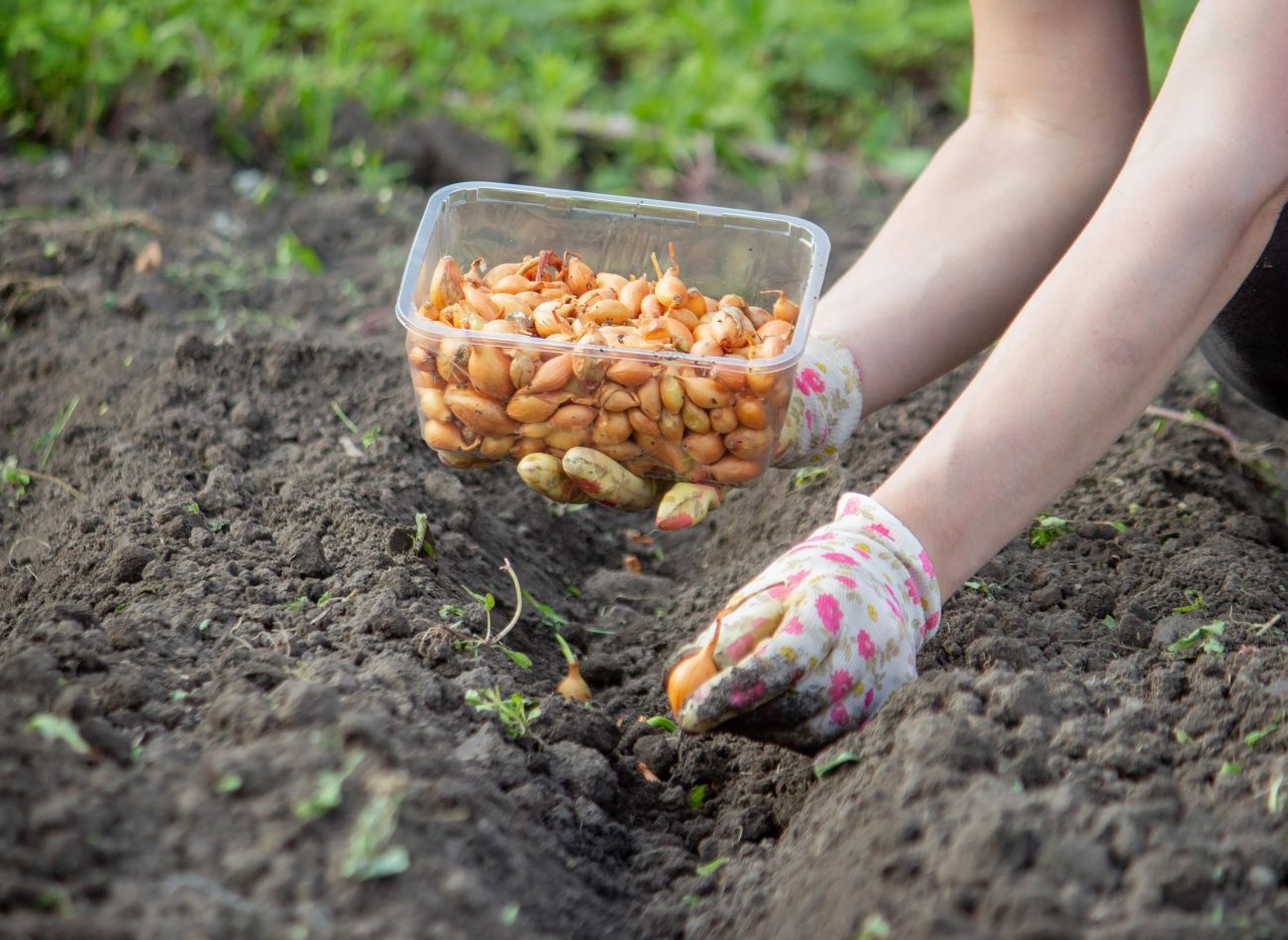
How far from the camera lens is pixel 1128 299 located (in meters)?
1.53

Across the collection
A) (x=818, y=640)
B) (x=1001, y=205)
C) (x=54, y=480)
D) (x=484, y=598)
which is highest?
(x=1001, y=205)

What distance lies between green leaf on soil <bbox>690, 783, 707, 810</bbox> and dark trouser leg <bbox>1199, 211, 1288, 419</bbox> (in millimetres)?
1142

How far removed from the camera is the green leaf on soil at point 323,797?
1.22 meters

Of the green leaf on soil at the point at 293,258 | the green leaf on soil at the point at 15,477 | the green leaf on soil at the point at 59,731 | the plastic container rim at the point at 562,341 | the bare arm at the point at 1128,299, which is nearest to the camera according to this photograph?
the green leaf on soil at the point at 59,731

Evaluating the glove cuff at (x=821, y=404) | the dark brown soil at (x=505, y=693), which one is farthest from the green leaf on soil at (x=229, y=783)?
the glove cuff at (x=821, y=404)

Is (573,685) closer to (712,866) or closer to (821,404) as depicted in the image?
(712,866)

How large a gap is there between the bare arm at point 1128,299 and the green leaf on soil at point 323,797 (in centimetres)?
72

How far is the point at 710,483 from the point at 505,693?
0.39 meters

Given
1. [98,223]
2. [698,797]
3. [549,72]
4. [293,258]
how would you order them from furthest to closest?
1. [549,72]
2. [293,258]
3. [98,223]
4. [698,797]

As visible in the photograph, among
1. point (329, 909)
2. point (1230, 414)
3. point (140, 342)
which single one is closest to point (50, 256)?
point (140, 342)

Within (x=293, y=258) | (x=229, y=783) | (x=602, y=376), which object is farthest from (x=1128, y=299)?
(x=293, y=258)

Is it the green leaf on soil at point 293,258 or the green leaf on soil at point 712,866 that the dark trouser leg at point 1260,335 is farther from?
the green leaf on soil at point 293,258

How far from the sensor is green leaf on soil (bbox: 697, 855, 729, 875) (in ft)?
4.87

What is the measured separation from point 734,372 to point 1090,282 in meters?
0.43
